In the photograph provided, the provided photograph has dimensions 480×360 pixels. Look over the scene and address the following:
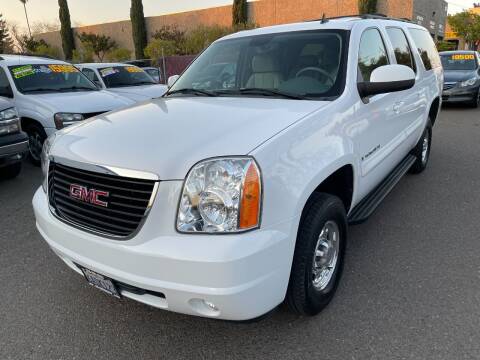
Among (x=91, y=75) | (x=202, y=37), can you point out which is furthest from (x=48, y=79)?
(x=202, y=37)

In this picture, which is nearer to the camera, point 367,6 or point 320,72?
point 320,72

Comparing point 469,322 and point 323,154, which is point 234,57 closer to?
point 323,154

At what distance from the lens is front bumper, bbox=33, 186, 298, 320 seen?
71.8 inches

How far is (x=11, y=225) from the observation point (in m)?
4.16

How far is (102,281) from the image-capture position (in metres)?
2.24

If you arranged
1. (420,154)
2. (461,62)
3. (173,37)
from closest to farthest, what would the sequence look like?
(420,154)
(461,62)
(173,37)

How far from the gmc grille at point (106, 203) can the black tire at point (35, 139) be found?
4.22m

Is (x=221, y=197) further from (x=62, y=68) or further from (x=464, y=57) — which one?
(x=464, y=57)

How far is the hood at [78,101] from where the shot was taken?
605 centimetres

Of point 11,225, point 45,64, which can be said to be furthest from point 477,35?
point 11,225

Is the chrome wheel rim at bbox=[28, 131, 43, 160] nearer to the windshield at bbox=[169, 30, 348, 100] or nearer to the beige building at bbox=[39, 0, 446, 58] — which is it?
the windshield at bbox=[169, 30, 348, 100]

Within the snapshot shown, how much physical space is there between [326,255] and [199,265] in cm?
109

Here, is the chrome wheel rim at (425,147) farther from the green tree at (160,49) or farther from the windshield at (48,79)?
the green tree at (160,49)

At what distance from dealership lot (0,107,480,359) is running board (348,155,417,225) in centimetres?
42
